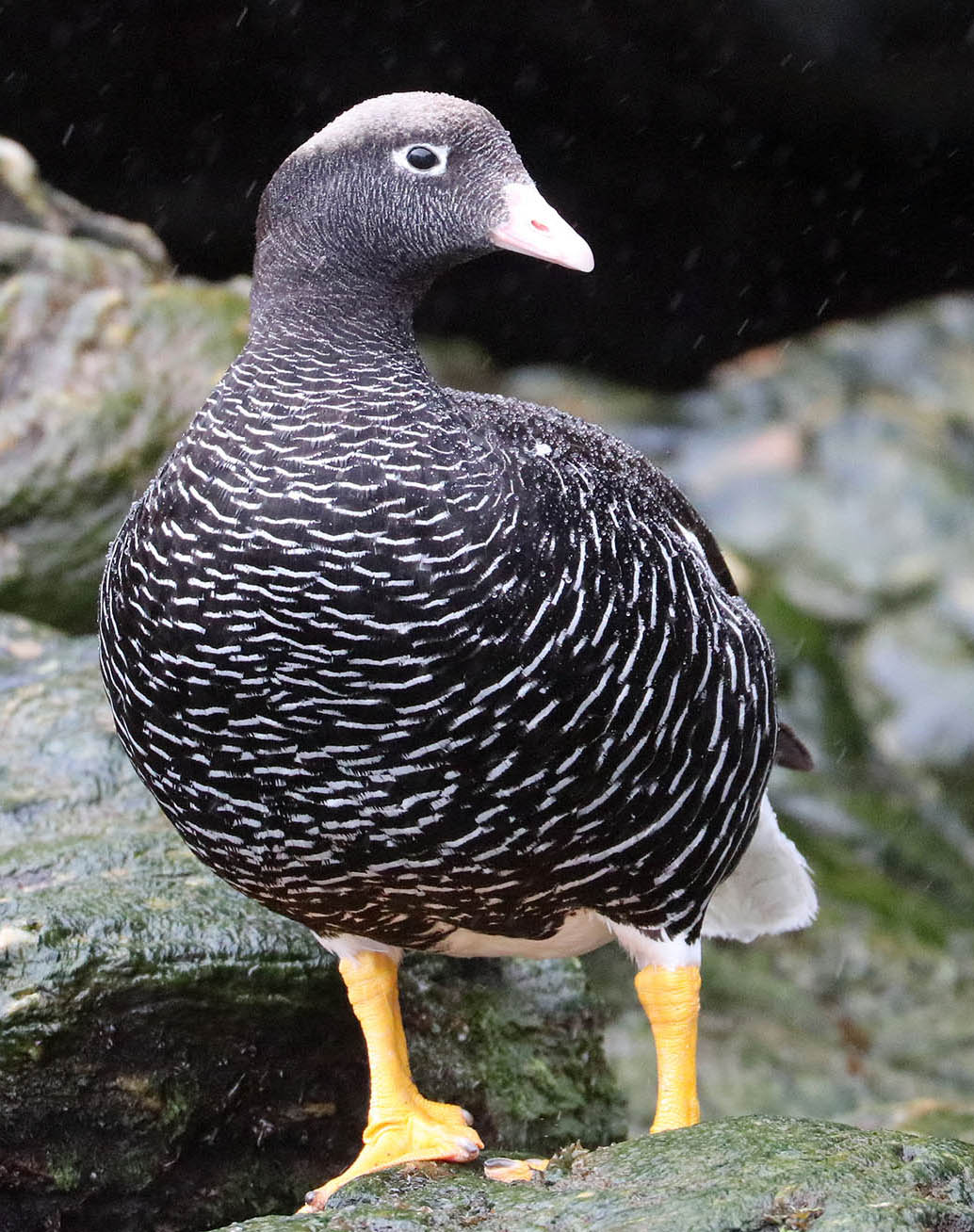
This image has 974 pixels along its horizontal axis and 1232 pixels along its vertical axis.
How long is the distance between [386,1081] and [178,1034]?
56 centimetres

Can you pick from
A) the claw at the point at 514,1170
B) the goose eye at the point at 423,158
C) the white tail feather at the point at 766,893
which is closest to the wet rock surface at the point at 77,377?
the white tail feather at the point at 766,893

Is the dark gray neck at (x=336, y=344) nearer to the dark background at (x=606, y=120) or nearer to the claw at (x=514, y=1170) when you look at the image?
the claw at (x=514, y=1170)

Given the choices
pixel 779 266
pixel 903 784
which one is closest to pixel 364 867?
pixel 903 784

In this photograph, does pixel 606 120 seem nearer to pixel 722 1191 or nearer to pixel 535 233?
pixel 535 233

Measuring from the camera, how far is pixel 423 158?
3590mm

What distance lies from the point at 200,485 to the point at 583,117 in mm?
6309

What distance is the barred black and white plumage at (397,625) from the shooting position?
3.27m

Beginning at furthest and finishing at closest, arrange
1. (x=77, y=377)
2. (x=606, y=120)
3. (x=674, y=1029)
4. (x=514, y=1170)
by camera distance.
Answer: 1. (x=606, y=120)
2. (x=77, y=377)
3. (x=674, y=1029)
4. (x=514, y=1170)

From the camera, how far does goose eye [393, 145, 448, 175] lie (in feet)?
11.7

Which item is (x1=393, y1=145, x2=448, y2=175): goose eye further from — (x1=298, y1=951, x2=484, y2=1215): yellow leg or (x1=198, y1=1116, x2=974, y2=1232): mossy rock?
(x1=198, y1=1116, x2=974, y2=1232): mossy rock

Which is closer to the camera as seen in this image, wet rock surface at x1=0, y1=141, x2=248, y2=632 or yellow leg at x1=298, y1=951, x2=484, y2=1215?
yellow leg at x1=298, y1=951, x2=484, y2=1215

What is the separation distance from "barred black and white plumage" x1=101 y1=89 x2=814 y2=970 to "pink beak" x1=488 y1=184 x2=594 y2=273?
0.04 meters

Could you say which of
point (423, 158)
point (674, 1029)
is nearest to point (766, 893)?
point (674, 1029)

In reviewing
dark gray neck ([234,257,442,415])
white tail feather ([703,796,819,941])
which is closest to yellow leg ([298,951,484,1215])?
white tail feather ([703,796,819,941])
